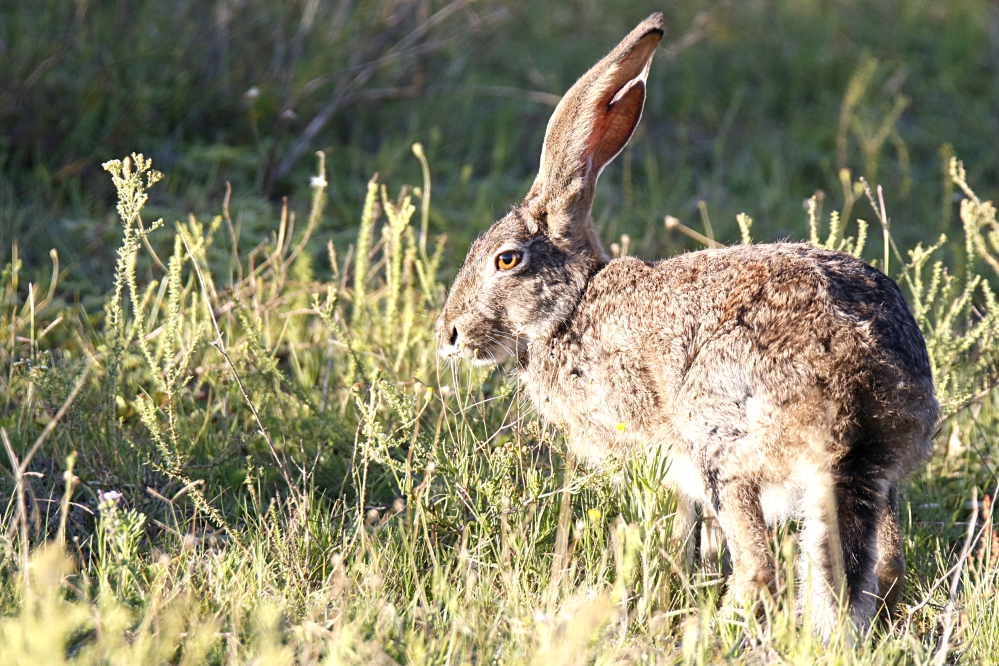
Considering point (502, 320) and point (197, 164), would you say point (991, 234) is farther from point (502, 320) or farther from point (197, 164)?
point (197, 164)

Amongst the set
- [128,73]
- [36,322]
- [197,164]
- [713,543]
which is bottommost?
[713,543]

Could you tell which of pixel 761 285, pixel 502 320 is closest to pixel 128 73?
pixel 502 320

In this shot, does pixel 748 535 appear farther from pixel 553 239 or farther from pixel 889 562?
pixel 553 239

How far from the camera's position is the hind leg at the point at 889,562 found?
3.14 meters

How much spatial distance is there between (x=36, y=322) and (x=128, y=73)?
210 centimetres

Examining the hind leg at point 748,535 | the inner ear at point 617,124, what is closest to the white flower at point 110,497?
the hind leg at point 748,535

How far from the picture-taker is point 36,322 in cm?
462

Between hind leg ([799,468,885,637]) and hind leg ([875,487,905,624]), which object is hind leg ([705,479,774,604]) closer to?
hind leg ([799,468,885,637])

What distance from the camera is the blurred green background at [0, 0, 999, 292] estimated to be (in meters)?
5.76

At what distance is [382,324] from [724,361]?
1.89 m

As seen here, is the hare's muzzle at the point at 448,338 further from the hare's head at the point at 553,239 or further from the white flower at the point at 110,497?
the white flower at the point at 110,497

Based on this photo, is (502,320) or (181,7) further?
(181,7)

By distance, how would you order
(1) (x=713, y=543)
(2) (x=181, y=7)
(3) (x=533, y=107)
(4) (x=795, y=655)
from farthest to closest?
1. (3) (x=533, y=107)
2. (2) (x=181, y=7)
3. (1) (x=713, y=543)
4. (4) (x=795, y=655)

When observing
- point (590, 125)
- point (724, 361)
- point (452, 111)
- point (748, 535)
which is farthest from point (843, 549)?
point (452, 111)
